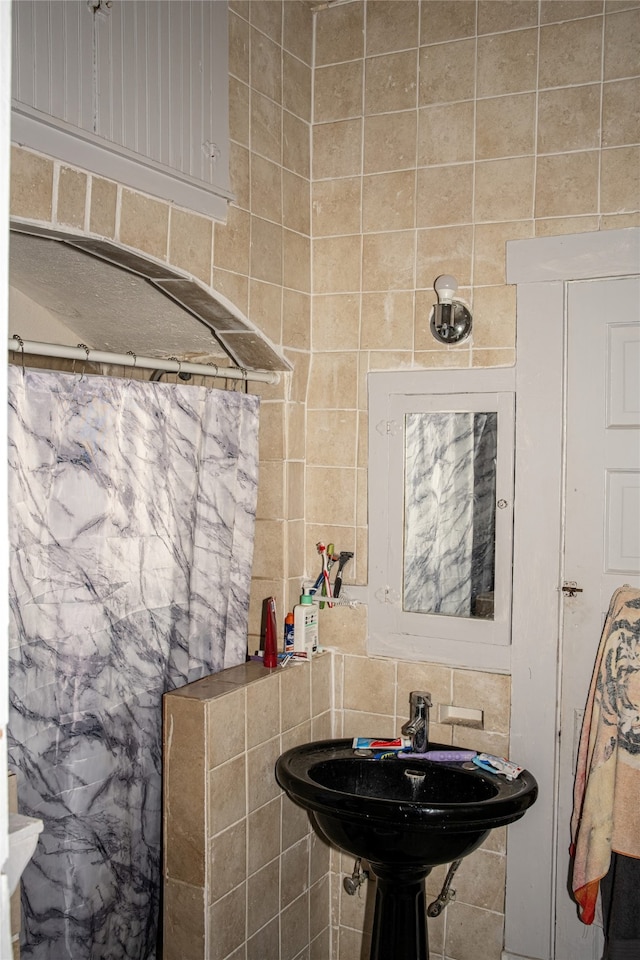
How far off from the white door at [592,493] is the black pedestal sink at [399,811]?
12.1 inches

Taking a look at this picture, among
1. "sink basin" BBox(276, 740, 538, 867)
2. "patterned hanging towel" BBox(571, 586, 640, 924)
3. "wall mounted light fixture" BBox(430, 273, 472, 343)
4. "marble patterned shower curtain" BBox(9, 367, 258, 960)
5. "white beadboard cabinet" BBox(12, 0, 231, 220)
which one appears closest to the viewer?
"white beadboard cabinet" BBox(12, 0, 231, 220)

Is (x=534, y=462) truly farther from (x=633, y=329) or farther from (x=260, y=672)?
(x=260, y=672)

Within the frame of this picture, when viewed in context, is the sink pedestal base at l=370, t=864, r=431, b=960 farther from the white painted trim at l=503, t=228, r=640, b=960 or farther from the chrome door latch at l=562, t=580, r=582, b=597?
the chrome door latch at l=562, t=580, r=582, b=597

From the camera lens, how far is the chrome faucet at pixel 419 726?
240 centimetres

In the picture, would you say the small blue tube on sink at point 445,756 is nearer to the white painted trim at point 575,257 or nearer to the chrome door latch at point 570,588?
the chrome door latch at point 570,588

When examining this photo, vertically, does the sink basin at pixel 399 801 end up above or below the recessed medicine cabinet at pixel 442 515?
below

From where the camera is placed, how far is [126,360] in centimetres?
195

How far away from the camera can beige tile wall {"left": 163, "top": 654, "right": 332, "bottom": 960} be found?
7.07ft

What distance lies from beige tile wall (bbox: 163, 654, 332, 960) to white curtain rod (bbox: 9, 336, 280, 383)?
793 mm

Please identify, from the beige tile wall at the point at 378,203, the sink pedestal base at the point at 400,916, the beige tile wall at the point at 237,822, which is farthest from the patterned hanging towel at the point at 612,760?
the beige tile wall at the point at 237,822

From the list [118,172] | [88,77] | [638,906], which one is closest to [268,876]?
[638,906]

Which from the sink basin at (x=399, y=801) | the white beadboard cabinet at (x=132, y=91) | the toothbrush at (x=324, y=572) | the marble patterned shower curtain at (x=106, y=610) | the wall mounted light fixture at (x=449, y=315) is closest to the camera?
the white beadboard cabinet at (x=132, y=91)

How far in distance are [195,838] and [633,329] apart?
1676mm

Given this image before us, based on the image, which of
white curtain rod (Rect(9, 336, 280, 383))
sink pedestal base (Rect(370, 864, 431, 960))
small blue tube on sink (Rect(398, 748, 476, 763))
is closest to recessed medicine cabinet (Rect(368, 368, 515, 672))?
small blue tube on sink (Rect(398, 748, 476, 763))
